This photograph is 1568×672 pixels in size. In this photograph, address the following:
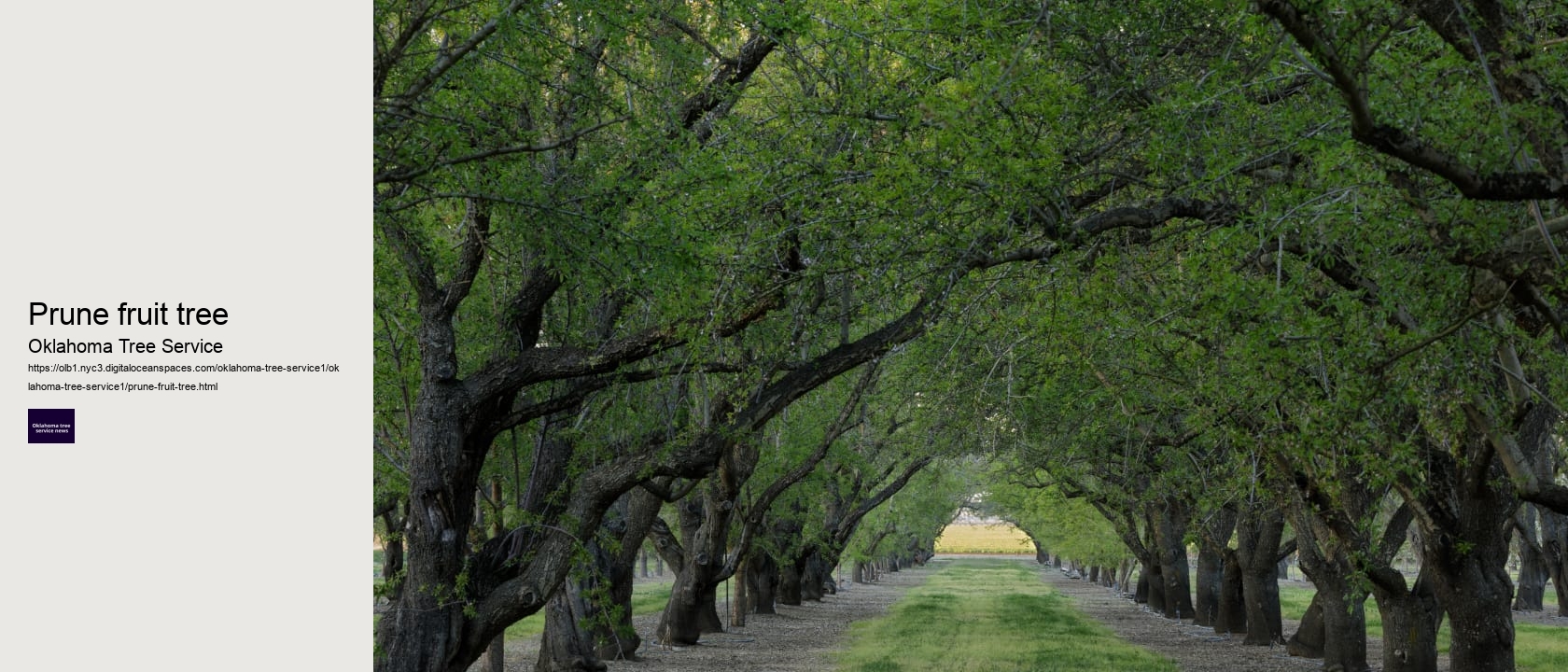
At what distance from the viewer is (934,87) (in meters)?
9.66

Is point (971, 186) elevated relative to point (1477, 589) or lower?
elevated

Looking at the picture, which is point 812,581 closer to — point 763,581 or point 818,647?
point 763,581

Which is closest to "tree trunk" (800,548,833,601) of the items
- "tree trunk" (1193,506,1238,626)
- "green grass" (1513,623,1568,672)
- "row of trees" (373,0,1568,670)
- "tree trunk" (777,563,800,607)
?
"tree trunk" (777,563,800,607)

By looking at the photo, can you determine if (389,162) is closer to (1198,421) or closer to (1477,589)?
(1198,421)

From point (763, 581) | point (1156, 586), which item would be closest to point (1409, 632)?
point (763, 581)

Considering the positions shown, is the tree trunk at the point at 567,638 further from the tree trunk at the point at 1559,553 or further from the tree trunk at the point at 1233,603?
the tree trunk at the point at 1559,553

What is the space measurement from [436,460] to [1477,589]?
10662 millimetres

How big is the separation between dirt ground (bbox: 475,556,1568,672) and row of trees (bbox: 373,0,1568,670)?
9.28m

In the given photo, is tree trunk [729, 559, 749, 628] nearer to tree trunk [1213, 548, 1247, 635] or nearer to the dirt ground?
the dirt ground

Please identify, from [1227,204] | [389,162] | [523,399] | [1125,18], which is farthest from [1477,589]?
[389,162]

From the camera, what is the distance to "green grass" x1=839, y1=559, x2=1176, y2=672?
81.7 ft

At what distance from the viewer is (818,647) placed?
29.9 metres
